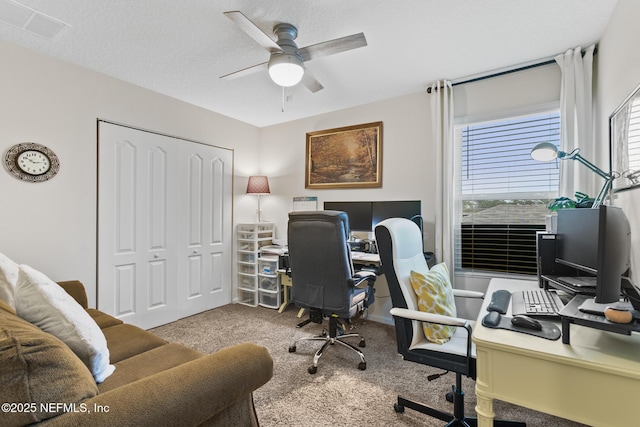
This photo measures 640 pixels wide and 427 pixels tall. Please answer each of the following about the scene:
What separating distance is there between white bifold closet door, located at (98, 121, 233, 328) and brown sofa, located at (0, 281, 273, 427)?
197 centimetres

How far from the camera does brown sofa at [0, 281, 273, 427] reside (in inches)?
Answer: 27.9

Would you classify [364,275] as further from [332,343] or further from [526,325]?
[526,325]

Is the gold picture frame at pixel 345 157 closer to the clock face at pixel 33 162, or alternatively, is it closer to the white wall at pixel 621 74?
the white wall at pixel 621 74

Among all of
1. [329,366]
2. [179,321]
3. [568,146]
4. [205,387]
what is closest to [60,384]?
[205,387]

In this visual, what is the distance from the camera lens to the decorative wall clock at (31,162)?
7.54ft

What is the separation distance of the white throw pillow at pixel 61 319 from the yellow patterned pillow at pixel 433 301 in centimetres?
150

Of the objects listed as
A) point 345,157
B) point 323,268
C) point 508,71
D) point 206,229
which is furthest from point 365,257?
point 508,71

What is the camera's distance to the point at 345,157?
146 inches

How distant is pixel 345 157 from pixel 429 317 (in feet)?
8.44

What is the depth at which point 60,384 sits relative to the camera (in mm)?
786

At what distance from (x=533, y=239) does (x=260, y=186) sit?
3.16 m

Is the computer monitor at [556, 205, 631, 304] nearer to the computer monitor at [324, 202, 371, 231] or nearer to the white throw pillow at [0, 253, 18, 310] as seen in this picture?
the computer monitor at [324, 202, 371, 231]

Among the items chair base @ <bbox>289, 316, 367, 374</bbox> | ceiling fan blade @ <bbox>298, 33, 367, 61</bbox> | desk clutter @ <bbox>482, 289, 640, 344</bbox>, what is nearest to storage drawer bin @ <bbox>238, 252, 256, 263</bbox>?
chair base @ <bbox>289, 316, 367, 374</bbox>

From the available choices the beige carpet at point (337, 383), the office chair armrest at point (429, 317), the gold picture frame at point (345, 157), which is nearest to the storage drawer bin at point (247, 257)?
the beige carpet at point (337, 383)
